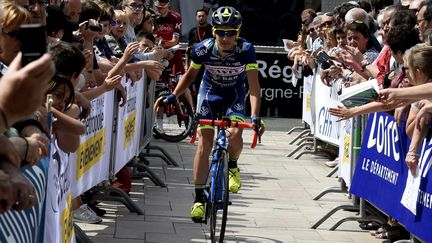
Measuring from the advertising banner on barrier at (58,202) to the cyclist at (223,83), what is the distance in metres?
3.00

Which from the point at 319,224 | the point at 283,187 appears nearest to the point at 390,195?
the point at 319,224

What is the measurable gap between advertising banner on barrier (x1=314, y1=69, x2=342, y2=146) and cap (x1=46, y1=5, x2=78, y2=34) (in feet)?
17.9

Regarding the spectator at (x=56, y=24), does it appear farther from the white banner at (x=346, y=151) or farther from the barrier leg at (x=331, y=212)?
the white banner at (x=346, y=151)

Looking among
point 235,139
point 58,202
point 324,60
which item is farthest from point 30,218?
point 324,60

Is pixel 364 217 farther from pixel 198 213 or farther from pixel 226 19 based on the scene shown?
pixel 226 19

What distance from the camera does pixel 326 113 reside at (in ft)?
50.9

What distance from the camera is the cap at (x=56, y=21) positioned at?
904cm

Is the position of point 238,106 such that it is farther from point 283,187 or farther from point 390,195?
point 283,187

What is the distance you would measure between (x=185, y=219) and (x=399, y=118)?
2832 millimetres

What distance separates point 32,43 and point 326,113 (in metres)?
12.5

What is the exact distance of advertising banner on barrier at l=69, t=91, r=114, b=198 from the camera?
8875mm

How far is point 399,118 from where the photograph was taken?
8938mm

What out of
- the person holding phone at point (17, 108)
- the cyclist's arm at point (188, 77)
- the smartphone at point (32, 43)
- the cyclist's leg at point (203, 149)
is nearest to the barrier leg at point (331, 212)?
the cyclist's leg at point (203, 149)

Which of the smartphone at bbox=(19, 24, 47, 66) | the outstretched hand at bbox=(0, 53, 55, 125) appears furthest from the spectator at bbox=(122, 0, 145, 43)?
the outstretched hand at bbox=(0, 53, 55, 125)
